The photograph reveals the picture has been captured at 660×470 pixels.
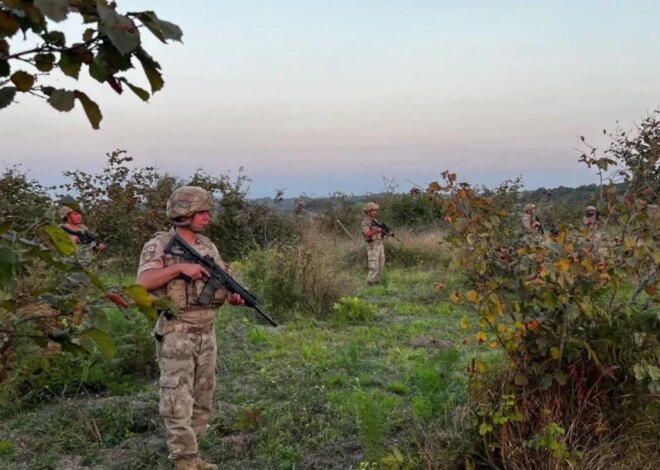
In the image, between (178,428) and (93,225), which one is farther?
(93,225)

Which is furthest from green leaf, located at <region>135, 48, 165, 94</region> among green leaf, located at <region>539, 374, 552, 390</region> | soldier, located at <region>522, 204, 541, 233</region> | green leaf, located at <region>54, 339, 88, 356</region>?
soldier, located at <region>522, 204, 541, 233</region>

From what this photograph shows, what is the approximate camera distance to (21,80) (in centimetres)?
112

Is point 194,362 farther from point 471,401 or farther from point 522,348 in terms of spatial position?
point 522,348

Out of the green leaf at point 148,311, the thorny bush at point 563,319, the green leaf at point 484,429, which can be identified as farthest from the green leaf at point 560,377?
the green leaf at point 148,311

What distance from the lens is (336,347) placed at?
21.4 ft

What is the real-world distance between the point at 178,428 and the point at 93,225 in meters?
10.2

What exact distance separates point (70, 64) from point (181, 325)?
2.71 m

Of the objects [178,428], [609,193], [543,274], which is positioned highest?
[609,193]

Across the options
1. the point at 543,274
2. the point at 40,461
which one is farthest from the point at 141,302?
the point at 40,461

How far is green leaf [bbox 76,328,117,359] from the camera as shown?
129 centimetres

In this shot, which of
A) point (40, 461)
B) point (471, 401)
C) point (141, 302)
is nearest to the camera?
point (141, 302)

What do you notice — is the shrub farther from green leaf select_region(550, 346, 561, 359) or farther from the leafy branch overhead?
the leafy branch overhead

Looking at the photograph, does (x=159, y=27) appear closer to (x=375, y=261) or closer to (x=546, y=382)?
(x=546, y=382)

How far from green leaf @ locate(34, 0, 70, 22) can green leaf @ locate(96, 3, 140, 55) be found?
0.05m
